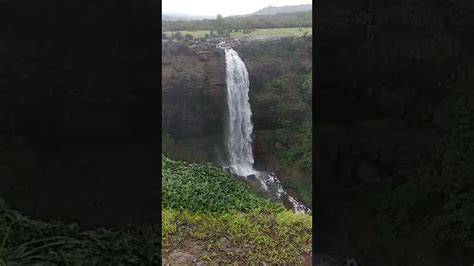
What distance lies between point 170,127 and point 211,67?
2.24ft

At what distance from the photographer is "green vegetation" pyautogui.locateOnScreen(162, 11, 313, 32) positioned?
18.6 feet

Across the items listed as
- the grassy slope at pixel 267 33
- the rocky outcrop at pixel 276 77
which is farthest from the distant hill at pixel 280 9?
the rocky outcrop at pixel 276 77

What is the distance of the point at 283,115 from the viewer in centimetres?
580

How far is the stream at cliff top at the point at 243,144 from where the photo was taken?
18.5ft

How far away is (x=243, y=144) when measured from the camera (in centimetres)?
572

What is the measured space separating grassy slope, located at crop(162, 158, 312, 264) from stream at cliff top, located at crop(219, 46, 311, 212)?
0.45 feet

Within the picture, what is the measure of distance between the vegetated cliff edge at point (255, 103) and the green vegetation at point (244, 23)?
16 cm

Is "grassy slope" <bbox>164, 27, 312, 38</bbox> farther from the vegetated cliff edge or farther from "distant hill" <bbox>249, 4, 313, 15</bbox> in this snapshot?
"distant hill" <bbox>249, 4, 313, 15</bbox>
